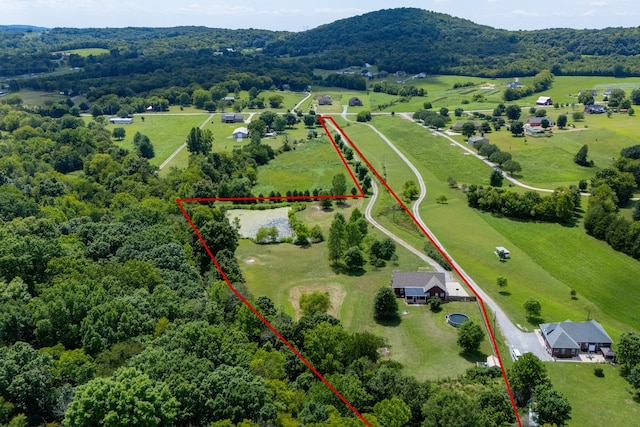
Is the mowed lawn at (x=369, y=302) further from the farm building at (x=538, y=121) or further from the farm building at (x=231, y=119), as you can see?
the farm building at (x=231, y=119)

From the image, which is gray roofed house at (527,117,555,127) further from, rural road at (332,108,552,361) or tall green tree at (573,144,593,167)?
rural road at (332,108,552,361)

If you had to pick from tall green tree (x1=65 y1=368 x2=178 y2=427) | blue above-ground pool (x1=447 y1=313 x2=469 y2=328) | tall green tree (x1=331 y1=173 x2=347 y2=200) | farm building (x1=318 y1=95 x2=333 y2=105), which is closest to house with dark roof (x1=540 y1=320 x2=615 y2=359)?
blue above-ground pool (x1=447 y1=313 x2=469 y2=328)

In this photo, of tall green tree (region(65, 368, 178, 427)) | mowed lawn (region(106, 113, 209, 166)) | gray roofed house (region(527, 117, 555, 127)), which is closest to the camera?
tall green tree (region(65, 368, 178, 427))

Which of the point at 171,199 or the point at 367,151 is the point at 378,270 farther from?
the point at 367,151

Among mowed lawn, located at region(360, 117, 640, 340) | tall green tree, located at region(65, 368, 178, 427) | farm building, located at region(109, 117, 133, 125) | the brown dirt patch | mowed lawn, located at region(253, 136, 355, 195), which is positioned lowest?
the brown dirt patch

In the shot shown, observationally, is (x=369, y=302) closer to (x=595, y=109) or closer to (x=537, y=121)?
(x=537, y=121)

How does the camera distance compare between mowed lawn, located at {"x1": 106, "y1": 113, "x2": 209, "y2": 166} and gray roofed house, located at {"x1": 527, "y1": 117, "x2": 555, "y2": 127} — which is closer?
mowed lawn, located at {"x1": 106, "y1": 113, "x2": 209, "y2": 166}

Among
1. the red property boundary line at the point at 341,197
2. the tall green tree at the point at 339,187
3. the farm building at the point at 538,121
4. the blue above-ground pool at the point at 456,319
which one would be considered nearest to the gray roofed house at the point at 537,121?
the farm building at the point at 538,121
